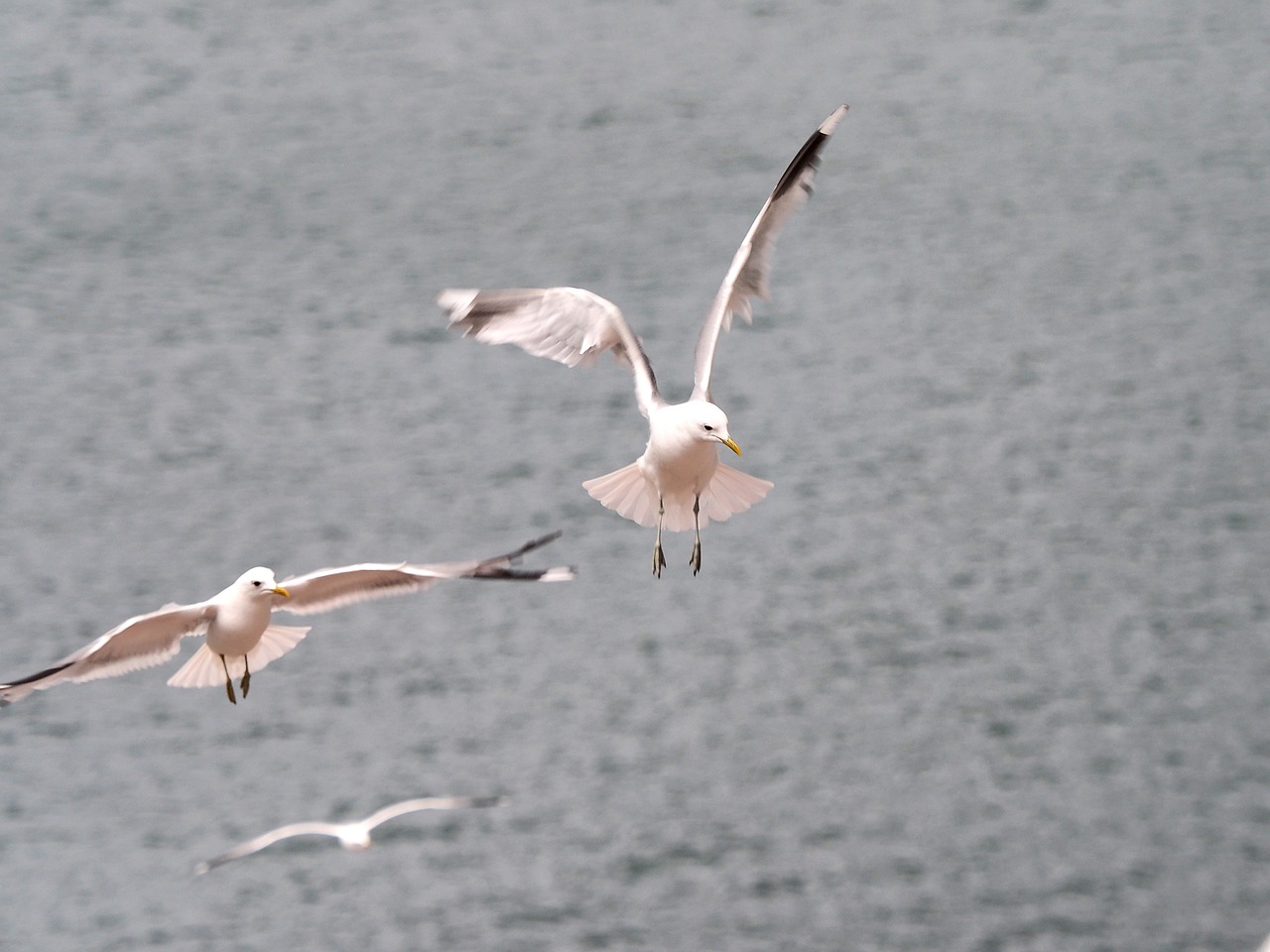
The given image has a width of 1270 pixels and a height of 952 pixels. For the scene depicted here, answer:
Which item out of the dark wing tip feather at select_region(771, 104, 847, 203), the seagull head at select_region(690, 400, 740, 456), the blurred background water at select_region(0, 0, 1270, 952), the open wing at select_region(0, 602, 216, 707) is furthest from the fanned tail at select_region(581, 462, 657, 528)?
the blurred background water at select_region(0, 0, 1270, 952)

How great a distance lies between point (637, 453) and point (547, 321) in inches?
250

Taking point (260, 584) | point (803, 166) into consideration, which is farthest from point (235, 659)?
point (803, 166)

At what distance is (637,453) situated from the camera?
481 inches

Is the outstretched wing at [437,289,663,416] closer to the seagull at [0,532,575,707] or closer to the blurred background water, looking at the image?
the seagull at [0,532,575,707]

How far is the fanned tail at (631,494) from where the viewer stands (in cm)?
573

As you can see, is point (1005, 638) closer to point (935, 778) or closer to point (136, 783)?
point (935, 778)

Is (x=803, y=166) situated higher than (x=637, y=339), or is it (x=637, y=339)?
(x=803, y=166)

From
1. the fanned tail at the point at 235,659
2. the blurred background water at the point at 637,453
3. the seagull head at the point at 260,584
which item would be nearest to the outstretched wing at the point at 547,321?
the seagull head at the point at 260,584

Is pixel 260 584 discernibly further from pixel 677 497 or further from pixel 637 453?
pixel 637 453

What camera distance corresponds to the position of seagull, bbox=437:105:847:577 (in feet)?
18.6

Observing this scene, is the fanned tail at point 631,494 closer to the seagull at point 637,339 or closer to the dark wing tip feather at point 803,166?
the seagull at point 637,339

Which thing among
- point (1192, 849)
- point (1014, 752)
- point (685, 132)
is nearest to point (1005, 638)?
point (1014, 752)

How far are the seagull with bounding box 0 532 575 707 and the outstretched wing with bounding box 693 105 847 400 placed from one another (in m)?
0.94

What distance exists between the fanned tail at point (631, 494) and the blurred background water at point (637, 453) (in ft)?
16.2
